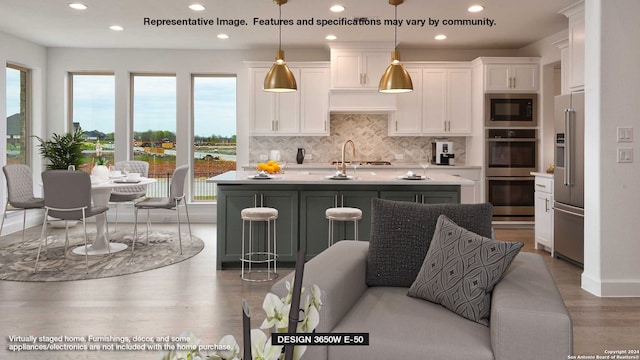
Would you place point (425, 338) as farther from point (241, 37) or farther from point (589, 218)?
point (241, 37)

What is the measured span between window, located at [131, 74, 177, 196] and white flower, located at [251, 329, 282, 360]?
24.5ft

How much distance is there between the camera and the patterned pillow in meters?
2.09

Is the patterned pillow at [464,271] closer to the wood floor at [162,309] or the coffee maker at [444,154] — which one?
the wood floor at [162,309]

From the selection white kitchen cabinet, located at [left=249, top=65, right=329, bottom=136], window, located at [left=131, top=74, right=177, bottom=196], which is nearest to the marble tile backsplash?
white kitchen cabinet, located at [left=249, top=65, right=329, bottom=136]

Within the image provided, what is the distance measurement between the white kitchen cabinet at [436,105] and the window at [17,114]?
18.0 ft

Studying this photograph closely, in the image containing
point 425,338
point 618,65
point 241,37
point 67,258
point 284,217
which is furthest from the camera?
point 241,37

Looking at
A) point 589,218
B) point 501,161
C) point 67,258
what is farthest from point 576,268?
point 67,258

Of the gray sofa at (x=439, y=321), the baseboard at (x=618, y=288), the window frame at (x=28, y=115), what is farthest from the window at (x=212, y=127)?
the gray sofa at (x=439, y=321)

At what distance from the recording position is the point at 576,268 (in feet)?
15.9

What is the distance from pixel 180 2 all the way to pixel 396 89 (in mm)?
2438

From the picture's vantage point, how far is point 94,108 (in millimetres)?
7816

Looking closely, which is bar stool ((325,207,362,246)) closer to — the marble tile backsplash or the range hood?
the range hood

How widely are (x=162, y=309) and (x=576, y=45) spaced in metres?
4.85

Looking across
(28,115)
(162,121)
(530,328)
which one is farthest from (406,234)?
(28,115)
